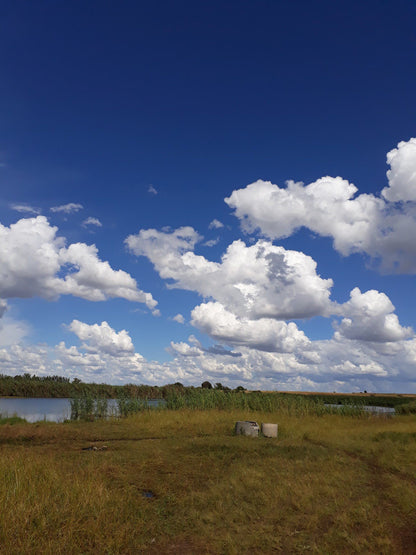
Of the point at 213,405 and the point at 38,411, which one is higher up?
the point at 213,405

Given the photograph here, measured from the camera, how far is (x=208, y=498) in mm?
9359

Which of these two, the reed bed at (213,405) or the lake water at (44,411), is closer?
the reed bed at (213,405)

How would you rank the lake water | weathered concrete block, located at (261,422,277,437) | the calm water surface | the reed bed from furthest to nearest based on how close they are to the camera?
the calm water surface → the lake water → the reed bed → weathered concrete block, located at (261,422,277,437)

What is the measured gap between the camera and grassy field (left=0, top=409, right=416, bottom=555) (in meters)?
6.93

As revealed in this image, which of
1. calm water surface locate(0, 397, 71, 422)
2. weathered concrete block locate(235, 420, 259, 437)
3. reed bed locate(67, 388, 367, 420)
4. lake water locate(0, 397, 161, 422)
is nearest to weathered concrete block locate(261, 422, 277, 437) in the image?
weathered concrete block locate(235, 420, 259, 437)

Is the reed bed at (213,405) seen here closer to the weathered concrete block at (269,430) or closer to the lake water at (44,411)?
the lake water at (44,411)

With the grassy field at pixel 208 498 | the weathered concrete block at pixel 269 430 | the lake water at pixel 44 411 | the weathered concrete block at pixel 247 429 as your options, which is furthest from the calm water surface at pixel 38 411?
the weathered concrete block at pixel 269 430

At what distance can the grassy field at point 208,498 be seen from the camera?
6.93m

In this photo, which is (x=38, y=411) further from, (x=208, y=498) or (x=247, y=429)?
(x=208, y=498)

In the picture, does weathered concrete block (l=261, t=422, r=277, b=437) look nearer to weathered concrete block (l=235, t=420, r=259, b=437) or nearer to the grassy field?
weathered concrete block (l=235, t=420, r=259, b=437)

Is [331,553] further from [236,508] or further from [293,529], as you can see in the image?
[236,508]

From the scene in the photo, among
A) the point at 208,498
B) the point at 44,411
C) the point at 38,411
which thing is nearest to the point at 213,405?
the point at 44,411

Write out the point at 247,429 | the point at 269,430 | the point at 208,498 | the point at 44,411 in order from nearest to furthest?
the point at 208,498 → the point at 269,430 → the point at 247,429 → the point at 44,411

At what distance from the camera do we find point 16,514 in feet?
22.9
